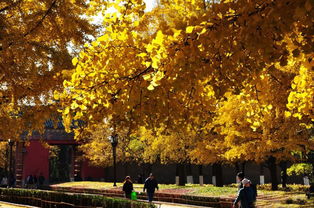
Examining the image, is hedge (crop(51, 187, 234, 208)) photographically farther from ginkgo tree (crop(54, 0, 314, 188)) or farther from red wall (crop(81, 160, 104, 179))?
red wall (crop(81, 160, 104, 179))

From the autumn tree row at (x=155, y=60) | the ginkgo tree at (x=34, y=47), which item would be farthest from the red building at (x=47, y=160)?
the autumn tree row at (x=155, y=60)

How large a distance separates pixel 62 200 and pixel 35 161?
3207 centimetres

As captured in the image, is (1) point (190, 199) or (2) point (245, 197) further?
(1) point (190, 199)

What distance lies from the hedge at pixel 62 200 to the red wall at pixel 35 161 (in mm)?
23562

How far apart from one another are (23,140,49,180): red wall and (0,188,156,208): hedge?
23.6 m

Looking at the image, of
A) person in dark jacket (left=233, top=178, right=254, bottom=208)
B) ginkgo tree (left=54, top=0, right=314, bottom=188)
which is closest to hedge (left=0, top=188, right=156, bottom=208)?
person in dark jacket (left=233, top=178, right=254, bottom=208)

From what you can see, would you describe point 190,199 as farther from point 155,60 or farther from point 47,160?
point 47,160

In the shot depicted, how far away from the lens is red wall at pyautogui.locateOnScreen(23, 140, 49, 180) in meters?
47.3

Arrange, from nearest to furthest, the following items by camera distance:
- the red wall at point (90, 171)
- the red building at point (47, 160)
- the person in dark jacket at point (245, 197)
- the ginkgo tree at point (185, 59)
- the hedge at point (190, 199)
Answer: the ginkgo tree at point (185, 59) < the person in dark jacket at point (245, 197) < the hedge at point (190, 199) < the red building at point (47, 160) < the red wall at point (90, 171)

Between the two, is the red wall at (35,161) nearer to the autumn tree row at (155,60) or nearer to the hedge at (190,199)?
the hedge at (190,199)

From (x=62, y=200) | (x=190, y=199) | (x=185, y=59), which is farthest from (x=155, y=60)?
(x=190, y=199)

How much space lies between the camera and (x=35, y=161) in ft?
157

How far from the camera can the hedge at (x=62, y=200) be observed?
45.1 feet

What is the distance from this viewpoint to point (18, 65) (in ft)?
36.8
